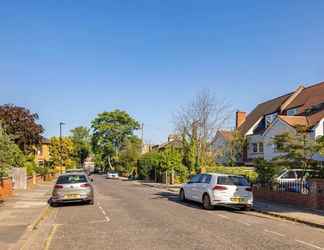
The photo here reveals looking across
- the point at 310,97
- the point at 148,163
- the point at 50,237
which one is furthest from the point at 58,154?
the point at 50,237

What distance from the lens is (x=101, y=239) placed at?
1089 cm

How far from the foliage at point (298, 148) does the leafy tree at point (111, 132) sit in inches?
2938

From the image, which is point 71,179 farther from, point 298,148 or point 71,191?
point 298,148

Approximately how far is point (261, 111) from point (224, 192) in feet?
135

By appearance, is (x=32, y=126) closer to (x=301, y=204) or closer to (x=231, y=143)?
(x=231, y=143)

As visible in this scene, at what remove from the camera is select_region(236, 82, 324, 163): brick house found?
1664 inches

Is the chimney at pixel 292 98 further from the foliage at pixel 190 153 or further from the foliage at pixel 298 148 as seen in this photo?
the foliage at pixel 298 148

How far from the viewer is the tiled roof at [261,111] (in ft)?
177

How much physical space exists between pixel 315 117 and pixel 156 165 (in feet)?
60.9

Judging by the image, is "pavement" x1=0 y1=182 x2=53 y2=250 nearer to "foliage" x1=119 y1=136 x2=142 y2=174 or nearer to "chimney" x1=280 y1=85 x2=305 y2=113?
"chimney" x1=280 y1=85 x2=305 y2=113

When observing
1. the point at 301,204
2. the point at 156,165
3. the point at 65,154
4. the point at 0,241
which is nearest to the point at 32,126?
the point at 156,165

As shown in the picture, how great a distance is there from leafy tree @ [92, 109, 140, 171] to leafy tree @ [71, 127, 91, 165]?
30.0 meters

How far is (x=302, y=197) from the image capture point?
18.9 m

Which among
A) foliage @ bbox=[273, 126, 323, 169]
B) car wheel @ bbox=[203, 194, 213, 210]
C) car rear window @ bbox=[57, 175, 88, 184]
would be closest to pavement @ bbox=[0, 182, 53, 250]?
car rear window @ bbox=[57, 175, 88, 184]
